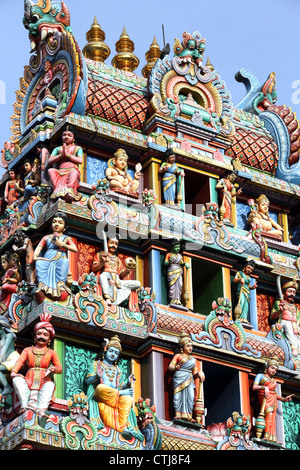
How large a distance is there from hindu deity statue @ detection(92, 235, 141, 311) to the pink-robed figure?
1345 mm

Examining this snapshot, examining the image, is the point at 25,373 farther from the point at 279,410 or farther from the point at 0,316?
the point at 279,410

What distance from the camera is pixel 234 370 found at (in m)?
33.9

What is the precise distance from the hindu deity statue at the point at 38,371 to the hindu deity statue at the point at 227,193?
6.30 m

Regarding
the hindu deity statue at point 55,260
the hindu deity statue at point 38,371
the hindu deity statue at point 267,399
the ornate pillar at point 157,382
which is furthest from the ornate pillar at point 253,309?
the hindu deity statue at point 38,371

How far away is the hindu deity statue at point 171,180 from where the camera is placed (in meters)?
35.4

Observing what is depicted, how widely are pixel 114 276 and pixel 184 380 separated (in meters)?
2.74

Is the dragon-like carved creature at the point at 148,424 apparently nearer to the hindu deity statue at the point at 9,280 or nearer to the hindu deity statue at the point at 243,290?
the hindu deity statue at the point at 9,280

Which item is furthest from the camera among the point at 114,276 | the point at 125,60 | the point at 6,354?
the point at 125,60

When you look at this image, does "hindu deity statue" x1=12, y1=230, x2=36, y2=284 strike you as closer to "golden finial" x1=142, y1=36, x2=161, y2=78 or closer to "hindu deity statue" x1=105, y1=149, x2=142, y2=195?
"hindu deity statue" x1=105, y1=149, x2=142, y2=195

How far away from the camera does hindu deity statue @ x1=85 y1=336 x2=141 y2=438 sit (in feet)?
102

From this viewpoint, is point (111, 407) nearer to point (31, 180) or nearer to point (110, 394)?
point (110, 394)

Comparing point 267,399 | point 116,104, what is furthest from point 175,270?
point 116,104

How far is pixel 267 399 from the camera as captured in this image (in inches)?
1325

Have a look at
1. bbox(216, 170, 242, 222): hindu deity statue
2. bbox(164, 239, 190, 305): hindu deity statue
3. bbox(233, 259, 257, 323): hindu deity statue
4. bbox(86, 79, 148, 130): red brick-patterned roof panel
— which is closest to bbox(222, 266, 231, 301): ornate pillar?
bbox(233, 259, 257, 323): hindu deity statue
